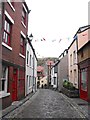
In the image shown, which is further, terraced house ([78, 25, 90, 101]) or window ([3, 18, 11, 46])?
terraced house ([78, 25, 90, 101])

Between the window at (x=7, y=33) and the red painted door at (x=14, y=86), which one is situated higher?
the window at (x=7, y=33)

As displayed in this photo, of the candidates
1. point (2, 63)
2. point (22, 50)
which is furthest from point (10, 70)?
point (22, 50)

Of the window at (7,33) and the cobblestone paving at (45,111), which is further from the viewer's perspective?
the window at (7,33)

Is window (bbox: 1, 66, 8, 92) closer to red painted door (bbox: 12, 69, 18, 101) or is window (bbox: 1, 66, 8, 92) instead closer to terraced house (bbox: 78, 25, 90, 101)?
red painted door (bbox: 12, 69, 18, 101)

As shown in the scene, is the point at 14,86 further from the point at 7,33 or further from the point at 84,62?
the point at 84,62

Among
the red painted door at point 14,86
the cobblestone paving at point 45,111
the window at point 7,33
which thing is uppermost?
the window at point 7,33

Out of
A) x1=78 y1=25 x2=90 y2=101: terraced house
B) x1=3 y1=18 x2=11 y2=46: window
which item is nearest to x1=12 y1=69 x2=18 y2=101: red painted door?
x1=3 y1=18 x2=11 y2=46: window

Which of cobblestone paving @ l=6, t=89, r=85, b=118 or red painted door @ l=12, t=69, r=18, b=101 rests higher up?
red painted door @ l=12, t=69, r=18, b=101

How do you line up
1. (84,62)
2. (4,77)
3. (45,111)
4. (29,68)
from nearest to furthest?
(45,111) < (4,77) < (84,62) < (29,68)

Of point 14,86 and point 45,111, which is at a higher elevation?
point 14,86

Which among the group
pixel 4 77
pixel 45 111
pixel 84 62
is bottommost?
pixel 45 111

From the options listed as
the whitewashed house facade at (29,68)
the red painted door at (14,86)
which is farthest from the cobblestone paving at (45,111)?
the whitewashed house facade at (29,68)

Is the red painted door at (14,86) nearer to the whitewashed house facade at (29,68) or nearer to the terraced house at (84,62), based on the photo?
the terraced house at (84,62)

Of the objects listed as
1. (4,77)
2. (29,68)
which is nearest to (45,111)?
(4,77)
